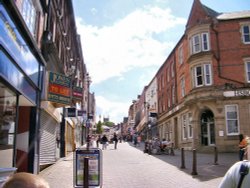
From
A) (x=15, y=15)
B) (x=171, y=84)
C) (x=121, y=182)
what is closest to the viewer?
(x=15, y=15)

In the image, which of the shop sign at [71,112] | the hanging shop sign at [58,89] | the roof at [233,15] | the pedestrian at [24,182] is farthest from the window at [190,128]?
the pedestrian at [24,182]

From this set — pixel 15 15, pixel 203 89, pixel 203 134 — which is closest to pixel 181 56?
pixel 203 89

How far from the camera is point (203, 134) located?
27438mm

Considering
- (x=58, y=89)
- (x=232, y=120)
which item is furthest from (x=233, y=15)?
(x=58, y=89)

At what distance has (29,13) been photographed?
10.9 m

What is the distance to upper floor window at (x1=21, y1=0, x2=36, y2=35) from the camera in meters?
10.2

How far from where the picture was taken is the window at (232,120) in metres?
25.5

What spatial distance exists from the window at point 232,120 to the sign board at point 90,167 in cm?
1946

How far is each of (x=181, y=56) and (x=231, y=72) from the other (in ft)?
23.8

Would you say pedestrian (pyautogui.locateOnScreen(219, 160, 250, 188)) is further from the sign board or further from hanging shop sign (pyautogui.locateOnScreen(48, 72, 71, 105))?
hanging shop sign (pyautogui.locateOnScreen(48, 72, 71, 105))

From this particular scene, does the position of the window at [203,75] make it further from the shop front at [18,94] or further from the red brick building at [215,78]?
the shop front at [18,94]

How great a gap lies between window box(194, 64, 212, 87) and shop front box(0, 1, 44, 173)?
59.4ft

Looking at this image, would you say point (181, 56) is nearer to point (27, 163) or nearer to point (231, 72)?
point (231, 72)

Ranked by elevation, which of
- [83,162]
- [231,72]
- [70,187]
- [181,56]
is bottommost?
[70,187]
